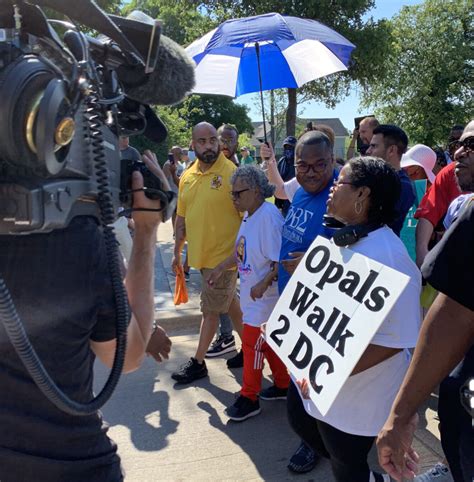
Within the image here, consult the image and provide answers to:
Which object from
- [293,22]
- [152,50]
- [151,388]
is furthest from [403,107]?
[152,50]

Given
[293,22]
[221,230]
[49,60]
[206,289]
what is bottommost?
[206,289]

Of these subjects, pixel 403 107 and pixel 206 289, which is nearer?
pixel 206 289

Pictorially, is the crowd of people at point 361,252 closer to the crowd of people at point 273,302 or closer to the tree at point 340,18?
the crowd of people at point 273,302

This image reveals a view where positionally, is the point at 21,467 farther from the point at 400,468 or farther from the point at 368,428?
the point at 368,428

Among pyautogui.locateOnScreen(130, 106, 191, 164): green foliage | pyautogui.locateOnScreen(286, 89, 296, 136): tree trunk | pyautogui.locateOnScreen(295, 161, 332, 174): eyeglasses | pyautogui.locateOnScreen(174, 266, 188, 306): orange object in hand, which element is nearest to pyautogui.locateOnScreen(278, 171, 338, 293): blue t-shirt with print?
pyautogui.locateOnScreen(295, 161, 332, 174): eyeglasses

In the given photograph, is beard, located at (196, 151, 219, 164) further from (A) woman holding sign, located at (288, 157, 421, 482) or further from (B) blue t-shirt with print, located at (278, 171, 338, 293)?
(A) woman holding sign, located at (288, 157, 421, 482)

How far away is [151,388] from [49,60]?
354 cm

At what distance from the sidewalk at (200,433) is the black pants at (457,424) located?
1.31 m

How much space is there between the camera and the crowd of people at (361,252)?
161cm

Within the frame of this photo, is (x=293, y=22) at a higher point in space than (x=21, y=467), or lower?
higher

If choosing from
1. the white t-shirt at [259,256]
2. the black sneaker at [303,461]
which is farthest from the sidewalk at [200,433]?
the white t-shirt at [259,256]

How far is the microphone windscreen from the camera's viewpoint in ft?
4.02

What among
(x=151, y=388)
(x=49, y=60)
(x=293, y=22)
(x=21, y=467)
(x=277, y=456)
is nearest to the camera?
(x=49, y=60)

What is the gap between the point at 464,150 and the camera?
209 cm
